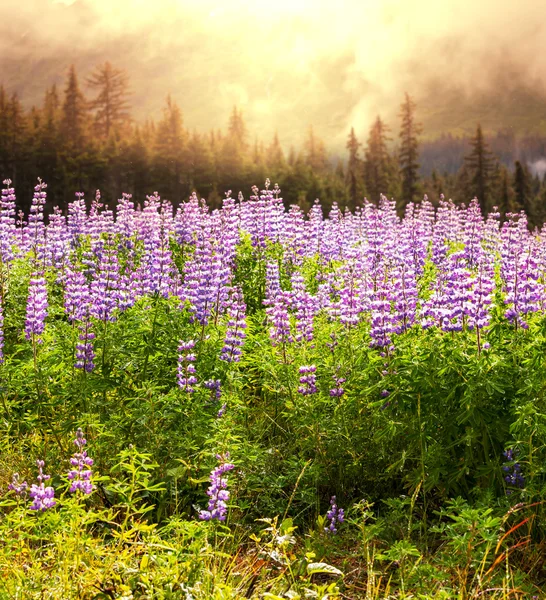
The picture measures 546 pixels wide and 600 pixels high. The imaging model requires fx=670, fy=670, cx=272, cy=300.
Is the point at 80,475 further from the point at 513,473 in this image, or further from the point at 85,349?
the point at 513,473

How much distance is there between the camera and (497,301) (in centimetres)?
580

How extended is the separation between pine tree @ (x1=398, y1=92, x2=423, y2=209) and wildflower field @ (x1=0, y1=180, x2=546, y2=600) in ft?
192

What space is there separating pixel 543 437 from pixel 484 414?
0.43m

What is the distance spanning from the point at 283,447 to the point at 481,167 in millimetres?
59491

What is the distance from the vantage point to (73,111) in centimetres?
6500

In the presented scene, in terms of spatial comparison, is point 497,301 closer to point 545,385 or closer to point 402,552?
point 545,385

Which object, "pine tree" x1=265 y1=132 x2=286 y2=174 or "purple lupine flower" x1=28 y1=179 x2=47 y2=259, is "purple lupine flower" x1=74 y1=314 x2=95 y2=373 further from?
"pine tree" x1=265 y1=132 x2=286 y2=174

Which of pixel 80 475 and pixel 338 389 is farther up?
pixel 338 389

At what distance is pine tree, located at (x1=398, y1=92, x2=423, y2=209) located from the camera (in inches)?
2501

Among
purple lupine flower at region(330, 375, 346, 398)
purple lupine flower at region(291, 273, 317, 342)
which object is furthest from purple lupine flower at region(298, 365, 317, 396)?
purple lupine flower at region(291, 273, 317, 342)

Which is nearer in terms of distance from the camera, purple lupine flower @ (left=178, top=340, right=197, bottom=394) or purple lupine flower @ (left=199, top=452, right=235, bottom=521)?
purple lupine flower @ (left=199, top=452, right=235, bottom=521)

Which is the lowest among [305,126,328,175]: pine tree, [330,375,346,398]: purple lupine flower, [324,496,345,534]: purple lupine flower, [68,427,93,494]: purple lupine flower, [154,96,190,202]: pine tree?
[324,496,345,534]: purple lupine flower

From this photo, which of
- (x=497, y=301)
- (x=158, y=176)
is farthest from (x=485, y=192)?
(x=497, y=301)

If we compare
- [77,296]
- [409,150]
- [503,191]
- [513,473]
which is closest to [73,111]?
[409,150]
